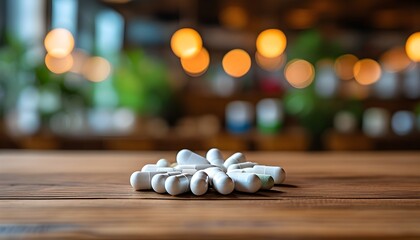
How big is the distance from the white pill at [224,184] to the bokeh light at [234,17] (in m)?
6.92

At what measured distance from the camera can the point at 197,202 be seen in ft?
2.11

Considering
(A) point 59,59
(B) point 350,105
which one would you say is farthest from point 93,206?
(A) point 59,59

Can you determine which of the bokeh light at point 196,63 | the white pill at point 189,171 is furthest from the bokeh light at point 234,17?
the white pill at point 189,171

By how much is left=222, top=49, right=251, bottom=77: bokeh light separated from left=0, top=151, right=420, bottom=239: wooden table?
798 cm

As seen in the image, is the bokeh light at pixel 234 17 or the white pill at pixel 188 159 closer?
the white pill at pixel 188 159

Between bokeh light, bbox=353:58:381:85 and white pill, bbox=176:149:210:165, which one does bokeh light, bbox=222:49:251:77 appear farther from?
white pill, bbox=176:149:210:165

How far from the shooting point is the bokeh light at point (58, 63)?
5.99 meters

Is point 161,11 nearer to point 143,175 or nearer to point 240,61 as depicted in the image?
point 240,61

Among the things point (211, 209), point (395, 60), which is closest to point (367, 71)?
point (395, 60)

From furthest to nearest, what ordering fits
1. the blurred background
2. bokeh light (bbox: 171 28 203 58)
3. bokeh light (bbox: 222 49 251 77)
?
1. bokeh light (bbox: 222 49 251 77)
2. bokeh light (bbox: 171 28 203 58)
3. the blurred background

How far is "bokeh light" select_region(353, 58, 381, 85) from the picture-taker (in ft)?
29.7

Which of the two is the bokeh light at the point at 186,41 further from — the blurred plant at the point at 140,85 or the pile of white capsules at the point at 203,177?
the pile of white capsules at the point at 203,177

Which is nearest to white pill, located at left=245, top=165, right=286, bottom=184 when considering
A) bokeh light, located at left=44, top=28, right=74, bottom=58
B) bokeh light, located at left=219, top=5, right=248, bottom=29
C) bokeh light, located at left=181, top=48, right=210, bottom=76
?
bokeh light, located at left=44, top=28, right=74, bottom=58

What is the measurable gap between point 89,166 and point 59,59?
17.7 feet
